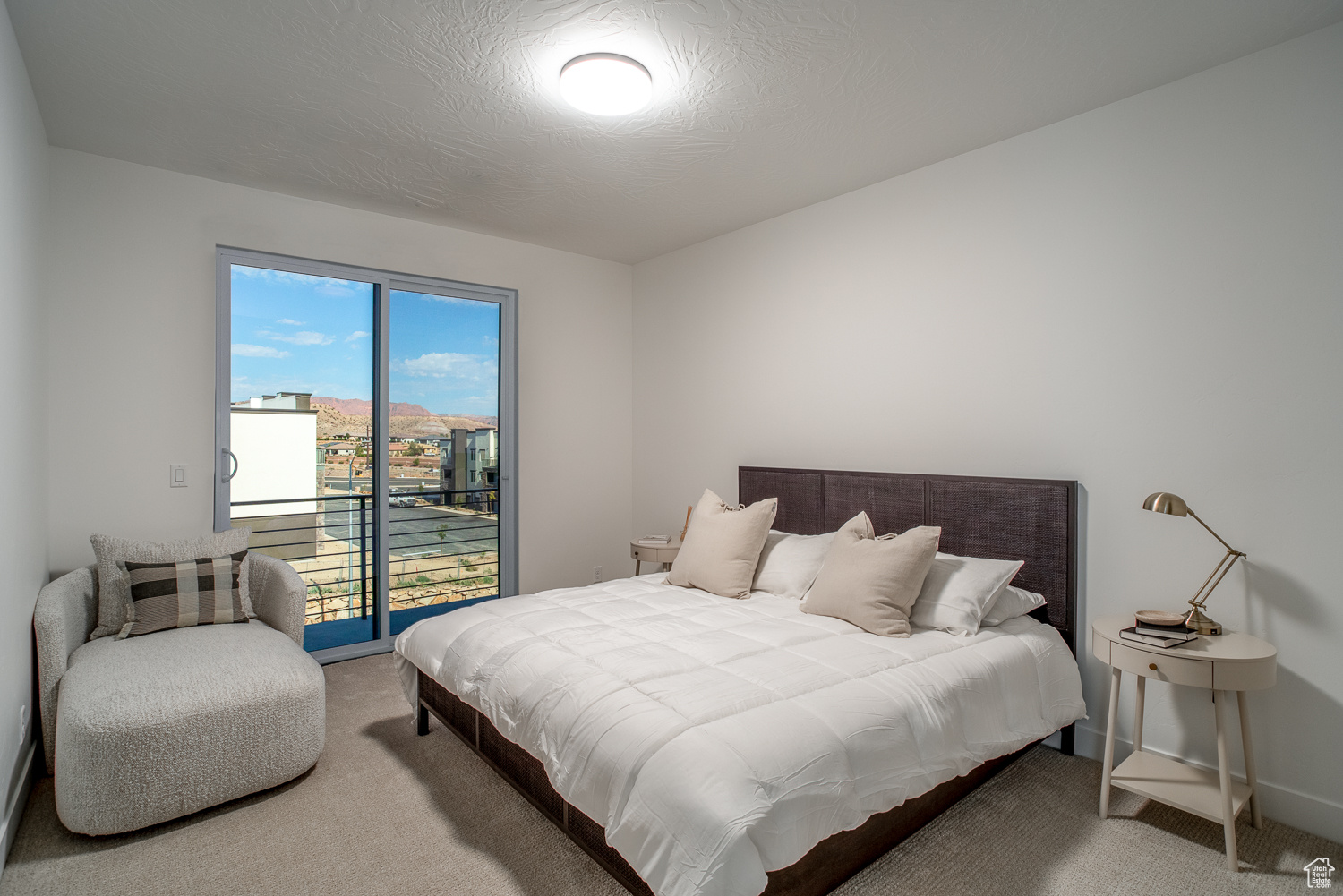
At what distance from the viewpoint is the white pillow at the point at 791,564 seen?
10.4 feet

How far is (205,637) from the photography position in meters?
2.82

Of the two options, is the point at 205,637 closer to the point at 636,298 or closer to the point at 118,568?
the point at 118,568

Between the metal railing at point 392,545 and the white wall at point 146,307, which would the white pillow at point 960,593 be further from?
the white wall at point 146,307

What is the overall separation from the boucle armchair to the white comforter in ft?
1.68

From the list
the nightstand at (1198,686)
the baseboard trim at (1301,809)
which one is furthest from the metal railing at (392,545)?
the baseboard trim at (1301,809)

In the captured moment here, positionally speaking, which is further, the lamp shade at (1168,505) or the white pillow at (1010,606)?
the white pillow at (1010,606)

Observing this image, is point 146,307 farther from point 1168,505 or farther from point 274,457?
point 1168,505

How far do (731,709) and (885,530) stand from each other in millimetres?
1824

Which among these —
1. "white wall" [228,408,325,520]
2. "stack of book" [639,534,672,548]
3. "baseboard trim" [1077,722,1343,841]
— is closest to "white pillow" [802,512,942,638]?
"baseboard trim" [1077,722,1343,841]

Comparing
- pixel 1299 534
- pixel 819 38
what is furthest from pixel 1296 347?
pixel 819 38

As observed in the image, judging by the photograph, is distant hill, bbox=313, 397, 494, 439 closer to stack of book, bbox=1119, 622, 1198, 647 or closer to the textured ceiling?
the textured ceiling

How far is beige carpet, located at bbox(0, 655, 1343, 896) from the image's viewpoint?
77.0 inches

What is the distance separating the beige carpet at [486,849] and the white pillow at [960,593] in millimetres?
601

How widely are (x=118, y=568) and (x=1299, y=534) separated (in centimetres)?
454
